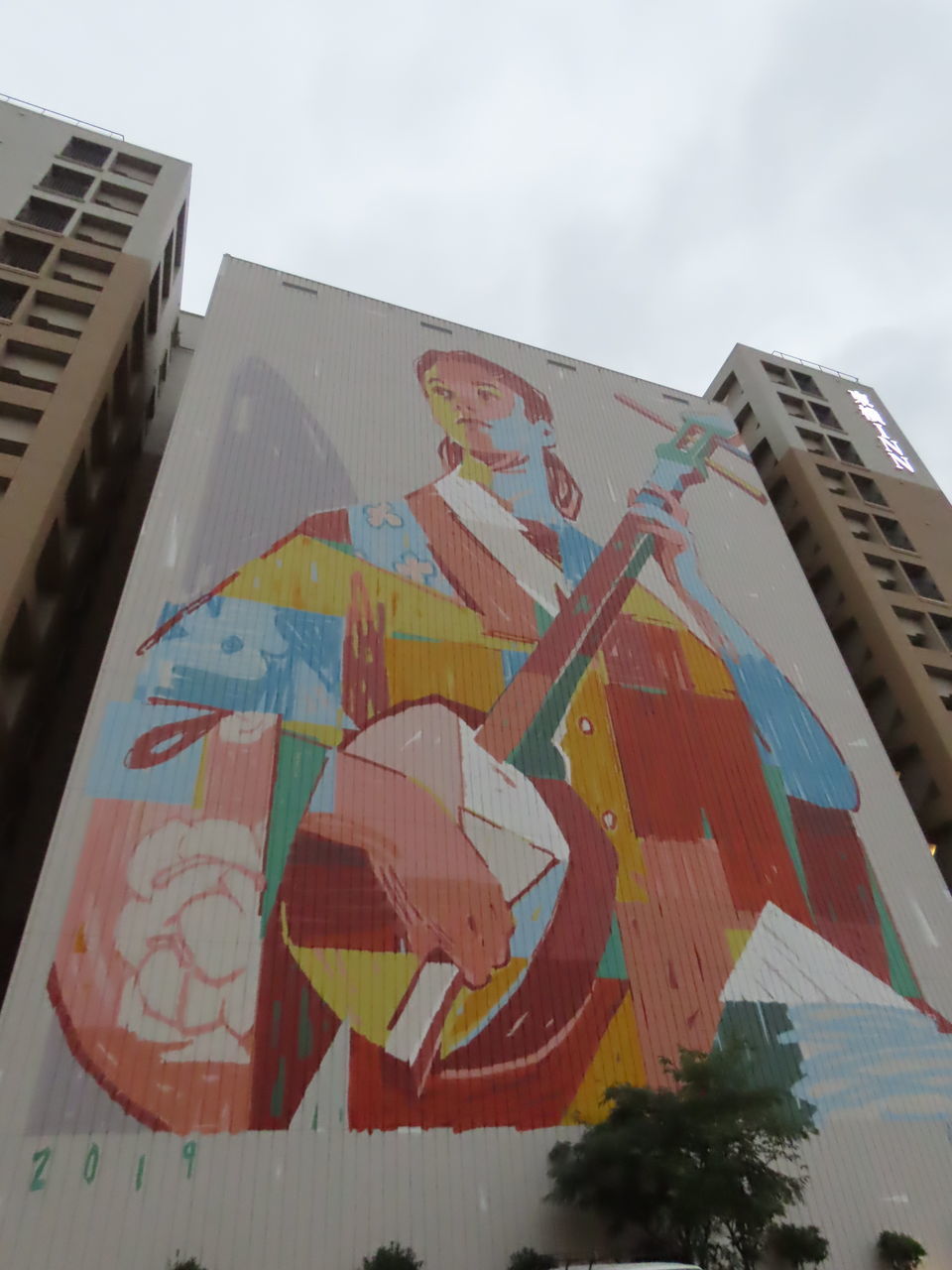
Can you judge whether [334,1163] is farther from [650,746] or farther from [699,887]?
[650,746]

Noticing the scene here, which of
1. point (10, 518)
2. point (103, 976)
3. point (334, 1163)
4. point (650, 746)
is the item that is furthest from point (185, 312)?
point (334, 1163)

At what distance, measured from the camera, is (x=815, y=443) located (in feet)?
146

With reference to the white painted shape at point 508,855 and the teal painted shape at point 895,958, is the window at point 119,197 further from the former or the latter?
the teal painted shape at point 895,958

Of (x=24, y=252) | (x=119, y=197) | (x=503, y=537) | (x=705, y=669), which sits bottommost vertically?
(x=705, y=669)

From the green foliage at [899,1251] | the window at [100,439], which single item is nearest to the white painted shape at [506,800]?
the green foliage at [899,1251]

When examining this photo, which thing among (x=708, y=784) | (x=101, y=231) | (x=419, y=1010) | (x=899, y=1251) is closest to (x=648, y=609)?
(x=708, y=784)

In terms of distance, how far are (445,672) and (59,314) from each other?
60.4 ft

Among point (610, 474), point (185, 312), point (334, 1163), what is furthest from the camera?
point (185, 312)

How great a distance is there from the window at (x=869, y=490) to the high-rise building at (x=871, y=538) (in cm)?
5

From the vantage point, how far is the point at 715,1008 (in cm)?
2009

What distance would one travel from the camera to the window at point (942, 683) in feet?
110

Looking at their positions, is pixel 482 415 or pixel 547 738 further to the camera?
pixel 482 415

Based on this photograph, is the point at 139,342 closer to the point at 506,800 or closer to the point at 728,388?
the point at 506,800

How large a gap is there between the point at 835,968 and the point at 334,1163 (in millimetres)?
13781
